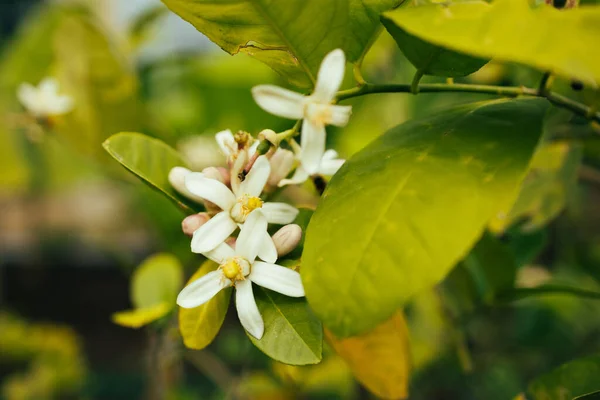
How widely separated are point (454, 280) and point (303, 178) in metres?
0.40

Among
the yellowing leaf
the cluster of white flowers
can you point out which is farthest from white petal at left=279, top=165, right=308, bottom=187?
the yellowing leaf

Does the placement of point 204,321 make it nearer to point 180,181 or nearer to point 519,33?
point 180,181

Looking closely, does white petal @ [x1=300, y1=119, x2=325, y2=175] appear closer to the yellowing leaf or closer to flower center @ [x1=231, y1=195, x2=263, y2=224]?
flower center @ [x1=231, y1=195, x2=263, y2=224]

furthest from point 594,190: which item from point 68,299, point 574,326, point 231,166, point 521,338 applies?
point 68,299

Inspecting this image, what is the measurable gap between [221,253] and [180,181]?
0.09 meters

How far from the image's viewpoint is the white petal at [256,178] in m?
0.39

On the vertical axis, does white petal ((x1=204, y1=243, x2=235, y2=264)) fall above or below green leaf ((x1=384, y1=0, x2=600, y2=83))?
below

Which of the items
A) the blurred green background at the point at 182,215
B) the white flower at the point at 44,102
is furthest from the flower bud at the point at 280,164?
the white flower at the point at 44,102

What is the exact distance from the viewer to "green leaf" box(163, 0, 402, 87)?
36 cm

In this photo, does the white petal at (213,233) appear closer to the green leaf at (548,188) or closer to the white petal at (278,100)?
the white petal at (278,100)

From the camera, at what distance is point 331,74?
35 cm

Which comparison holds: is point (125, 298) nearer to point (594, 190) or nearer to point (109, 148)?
point (594, 190)

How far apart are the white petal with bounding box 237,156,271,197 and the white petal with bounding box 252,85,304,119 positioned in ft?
0.15

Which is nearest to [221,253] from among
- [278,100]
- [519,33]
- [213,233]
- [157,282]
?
[213,233]
